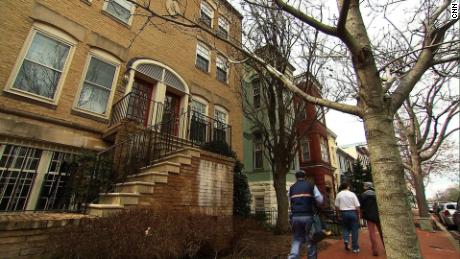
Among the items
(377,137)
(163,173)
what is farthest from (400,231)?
(163,173)

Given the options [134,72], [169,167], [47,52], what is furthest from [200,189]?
[47,52]

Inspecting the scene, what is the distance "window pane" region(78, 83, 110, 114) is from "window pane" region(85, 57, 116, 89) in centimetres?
22

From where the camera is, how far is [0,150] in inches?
219

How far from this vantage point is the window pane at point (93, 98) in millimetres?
7356

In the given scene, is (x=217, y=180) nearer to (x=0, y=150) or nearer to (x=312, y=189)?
(x=312, y=189)

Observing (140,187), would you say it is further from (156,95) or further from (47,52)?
(156,95)

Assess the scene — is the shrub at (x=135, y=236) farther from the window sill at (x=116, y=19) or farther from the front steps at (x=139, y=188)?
the window sill at (x=116, y=19)

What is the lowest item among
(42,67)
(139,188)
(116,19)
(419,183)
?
(139,188)

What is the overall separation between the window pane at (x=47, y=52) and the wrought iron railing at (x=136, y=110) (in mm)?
1910

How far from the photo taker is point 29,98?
6215 millimetres

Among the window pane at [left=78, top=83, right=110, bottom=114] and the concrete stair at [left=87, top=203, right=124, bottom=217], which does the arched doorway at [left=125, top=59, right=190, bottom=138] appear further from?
the concrete stair at [left=87, top=203, right=124, bottom=217]

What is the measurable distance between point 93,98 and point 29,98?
1.65 meters

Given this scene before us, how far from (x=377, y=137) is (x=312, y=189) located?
2372 millimetres

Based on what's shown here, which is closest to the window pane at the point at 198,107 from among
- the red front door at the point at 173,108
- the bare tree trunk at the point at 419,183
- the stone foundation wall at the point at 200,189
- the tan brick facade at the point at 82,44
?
the tan brick facade at the point at 82,44
